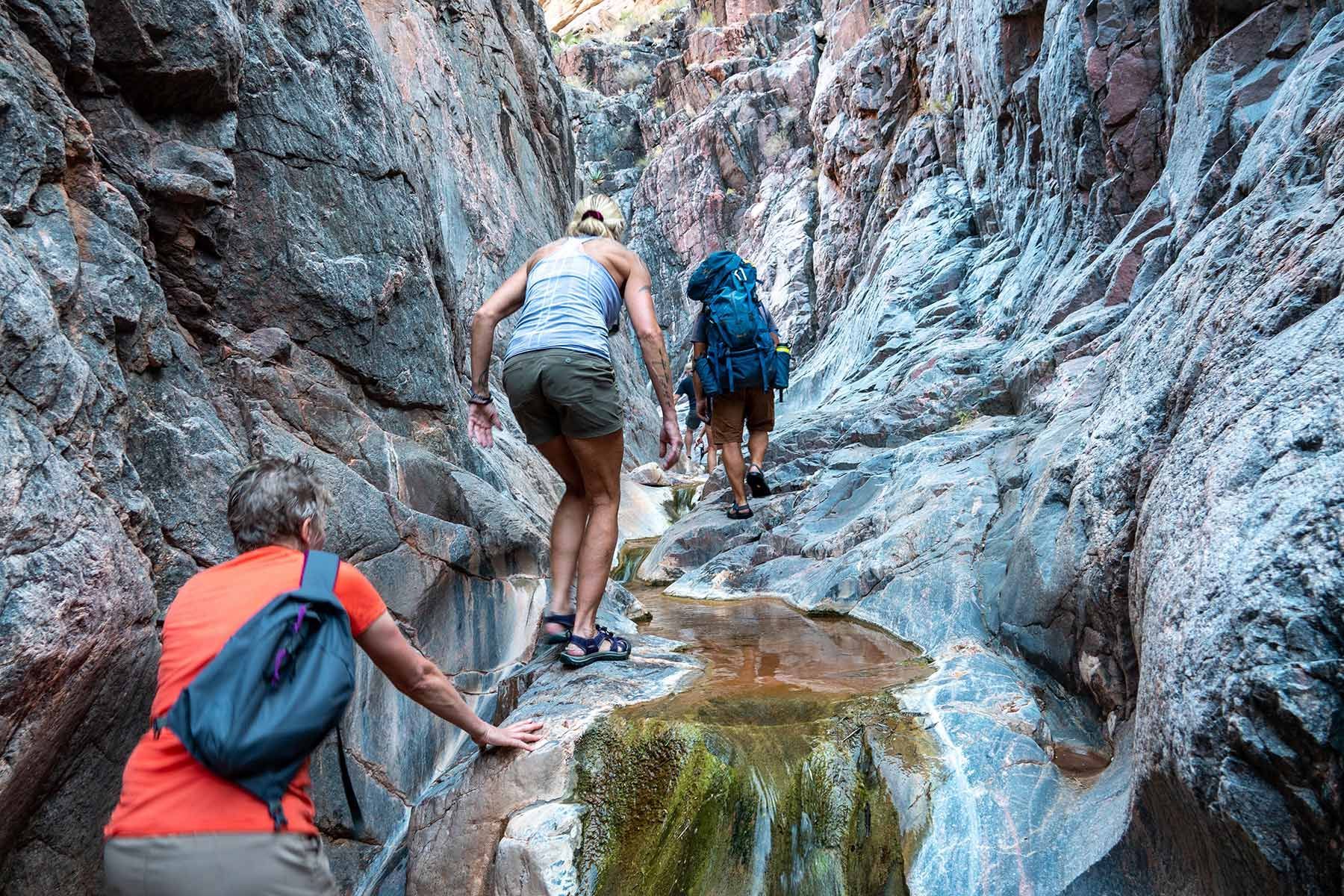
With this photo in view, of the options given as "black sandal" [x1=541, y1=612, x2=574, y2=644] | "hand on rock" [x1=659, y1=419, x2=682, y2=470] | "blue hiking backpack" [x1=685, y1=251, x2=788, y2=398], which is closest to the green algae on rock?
"black sandal" [x1=541, y1=612, x2=574, y2=644]

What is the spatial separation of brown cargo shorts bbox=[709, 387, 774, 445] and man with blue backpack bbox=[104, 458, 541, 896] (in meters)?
5.61

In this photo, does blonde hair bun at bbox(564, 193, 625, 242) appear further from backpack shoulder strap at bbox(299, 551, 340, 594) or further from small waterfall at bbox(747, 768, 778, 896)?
small waterfall at bbox(747, 768, 778, 896)

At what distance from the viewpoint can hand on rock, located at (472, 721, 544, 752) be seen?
9.68ft

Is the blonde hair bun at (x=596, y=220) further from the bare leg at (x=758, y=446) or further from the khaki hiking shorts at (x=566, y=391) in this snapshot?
the bare leg at (x=758, y=446)

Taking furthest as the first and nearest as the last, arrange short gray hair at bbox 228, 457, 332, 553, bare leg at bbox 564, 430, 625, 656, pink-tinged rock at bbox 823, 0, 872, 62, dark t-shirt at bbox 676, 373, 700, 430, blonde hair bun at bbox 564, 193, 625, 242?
pink-tinged rock at bbox 823, 0, 872, 62
dark t-shirt at bbox 676, 373, 700, 430
blonde hair bun at bbox 564, 193, 625, 242
bare leg at bbox 564, 430, 625, 656
short gray hair at bbox 228, 457, 332, 553

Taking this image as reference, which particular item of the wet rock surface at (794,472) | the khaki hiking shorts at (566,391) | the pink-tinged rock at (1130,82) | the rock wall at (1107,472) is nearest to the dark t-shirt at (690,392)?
the rock wall at (1107,472)

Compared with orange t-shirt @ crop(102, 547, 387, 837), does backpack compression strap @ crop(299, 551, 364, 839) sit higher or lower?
higher

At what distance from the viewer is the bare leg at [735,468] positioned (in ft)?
25.2

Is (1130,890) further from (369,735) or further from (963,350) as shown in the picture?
(963,350)

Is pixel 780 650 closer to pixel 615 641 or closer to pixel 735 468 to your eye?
pixel 615 641

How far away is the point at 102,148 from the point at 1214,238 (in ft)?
17.4

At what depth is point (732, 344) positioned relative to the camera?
7094 mm

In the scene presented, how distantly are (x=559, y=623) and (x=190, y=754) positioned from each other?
2276 mm

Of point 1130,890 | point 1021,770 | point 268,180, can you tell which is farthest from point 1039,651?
point 268,180
